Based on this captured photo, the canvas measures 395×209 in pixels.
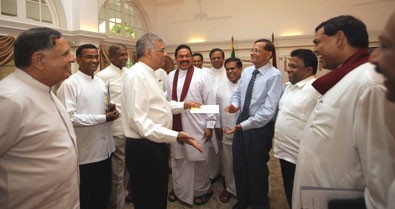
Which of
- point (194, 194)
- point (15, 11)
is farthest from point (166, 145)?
point (15, 11)

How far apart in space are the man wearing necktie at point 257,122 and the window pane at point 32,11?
375 cm

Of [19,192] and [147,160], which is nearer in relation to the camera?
[19,192]

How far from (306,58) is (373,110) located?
4.01 feet

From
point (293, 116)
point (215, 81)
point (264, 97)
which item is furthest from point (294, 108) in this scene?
point (215, 81)

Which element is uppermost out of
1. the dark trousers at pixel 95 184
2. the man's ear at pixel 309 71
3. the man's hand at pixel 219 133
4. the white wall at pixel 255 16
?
the white wall at pixel 255 16

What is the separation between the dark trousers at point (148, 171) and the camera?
6.13 ft

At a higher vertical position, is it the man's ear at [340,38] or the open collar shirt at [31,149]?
the man's ear at [340,38]

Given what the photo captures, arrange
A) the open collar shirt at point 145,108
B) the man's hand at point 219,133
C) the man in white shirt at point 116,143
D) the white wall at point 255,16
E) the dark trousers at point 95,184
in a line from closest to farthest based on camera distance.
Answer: the open collar shirt at point 145,108 → the dark trousers at point 95,184 → the man in white shirt at point 116,143 → the man's hand at point 219,133 → the white wall at point 255,16

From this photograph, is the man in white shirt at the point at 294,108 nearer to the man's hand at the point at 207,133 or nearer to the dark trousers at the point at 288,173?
the dark trousers at the point at 288,173

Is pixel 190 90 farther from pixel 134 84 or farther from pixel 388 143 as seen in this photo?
pixel 388 143

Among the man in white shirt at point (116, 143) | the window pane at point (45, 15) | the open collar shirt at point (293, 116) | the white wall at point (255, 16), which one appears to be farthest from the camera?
the white wall at point (255, 16)

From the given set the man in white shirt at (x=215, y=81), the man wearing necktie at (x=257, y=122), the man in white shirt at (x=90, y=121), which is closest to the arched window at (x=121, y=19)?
the man in white shirt at (x=215, y=81)

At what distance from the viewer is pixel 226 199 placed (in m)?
2.93

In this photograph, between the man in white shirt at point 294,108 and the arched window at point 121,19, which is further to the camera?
the arched window at point 121,19
